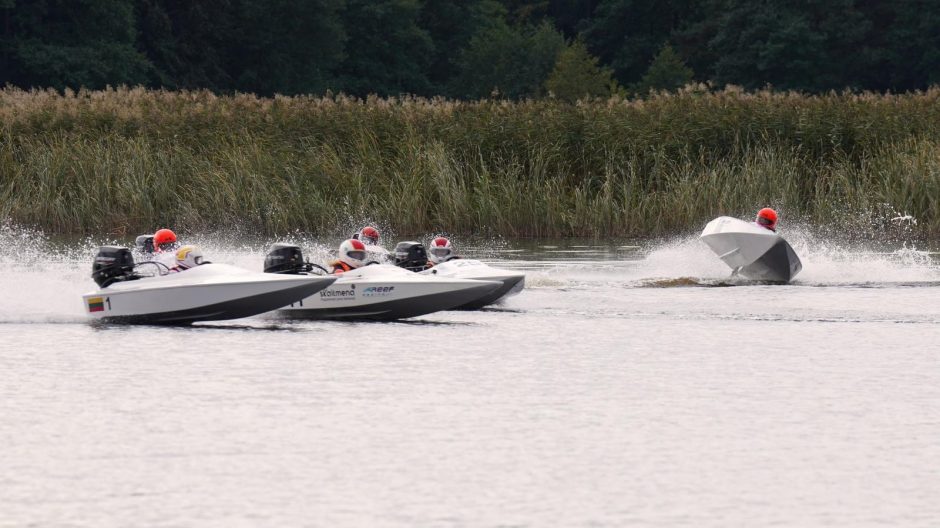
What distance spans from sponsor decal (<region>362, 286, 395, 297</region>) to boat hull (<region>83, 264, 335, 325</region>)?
1.26ft

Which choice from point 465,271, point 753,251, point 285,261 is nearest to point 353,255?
point 285,261

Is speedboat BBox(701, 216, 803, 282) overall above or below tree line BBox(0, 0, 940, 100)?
below

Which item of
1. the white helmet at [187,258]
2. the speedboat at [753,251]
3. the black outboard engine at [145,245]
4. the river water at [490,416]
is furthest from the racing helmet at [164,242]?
the speedboat at [753,251]

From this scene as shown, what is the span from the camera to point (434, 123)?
2948cm

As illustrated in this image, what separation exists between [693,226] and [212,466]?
17504mm

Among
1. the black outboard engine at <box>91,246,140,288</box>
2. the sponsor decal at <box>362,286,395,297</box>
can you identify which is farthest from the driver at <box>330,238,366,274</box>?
the black outboard engine at <box>91,246,140,288</box>

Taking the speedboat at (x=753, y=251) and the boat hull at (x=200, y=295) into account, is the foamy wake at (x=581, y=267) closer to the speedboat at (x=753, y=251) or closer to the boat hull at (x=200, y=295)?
the speedboat at (x=753, y=251)

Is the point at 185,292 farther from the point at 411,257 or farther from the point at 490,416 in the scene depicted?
the point at 490,416

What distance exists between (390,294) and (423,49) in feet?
197

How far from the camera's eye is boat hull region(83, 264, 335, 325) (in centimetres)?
1655

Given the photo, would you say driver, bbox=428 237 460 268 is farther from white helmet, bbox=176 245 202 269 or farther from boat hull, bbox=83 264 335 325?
white helmet, bbox=176 245 202 269

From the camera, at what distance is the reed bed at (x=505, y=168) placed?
88.5 ft

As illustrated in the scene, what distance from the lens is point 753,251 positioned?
2162cm

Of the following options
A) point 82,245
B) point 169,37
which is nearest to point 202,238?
point 82,245
